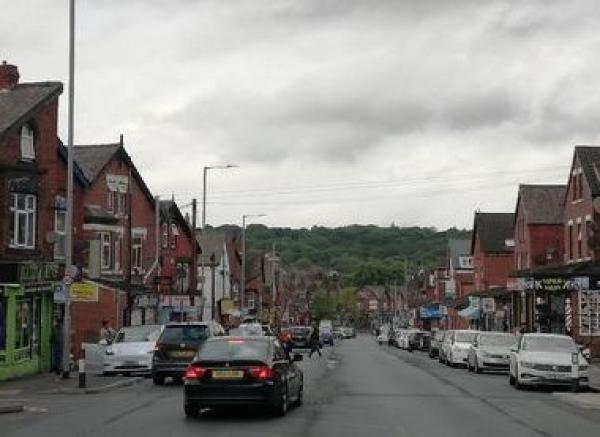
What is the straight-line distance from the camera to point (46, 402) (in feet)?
78.3

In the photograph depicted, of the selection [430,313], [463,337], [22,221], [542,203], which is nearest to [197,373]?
[22,221]

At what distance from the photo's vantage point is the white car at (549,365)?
2866 cm

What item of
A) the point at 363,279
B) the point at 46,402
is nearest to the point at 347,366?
the point at 46,402

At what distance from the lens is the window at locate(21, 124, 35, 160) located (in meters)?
34.8

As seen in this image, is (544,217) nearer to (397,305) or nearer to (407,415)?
(407,415)

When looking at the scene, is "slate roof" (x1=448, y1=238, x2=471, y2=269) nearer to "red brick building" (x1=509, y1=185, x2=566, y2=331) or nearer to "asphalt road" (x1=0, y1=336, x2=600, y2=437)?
"red brick building" (x1=509, y1=185, x2=566, y2=331)

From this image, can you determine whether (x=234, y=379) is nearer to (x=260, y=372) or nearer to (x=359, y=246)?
(x=260, y=372)

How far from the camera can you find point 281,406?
19.3 metres

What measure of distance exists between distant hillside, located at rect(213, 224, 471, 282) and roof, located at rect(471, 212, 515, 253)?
234ft

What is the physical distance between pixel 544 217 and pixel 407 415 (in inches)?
1897

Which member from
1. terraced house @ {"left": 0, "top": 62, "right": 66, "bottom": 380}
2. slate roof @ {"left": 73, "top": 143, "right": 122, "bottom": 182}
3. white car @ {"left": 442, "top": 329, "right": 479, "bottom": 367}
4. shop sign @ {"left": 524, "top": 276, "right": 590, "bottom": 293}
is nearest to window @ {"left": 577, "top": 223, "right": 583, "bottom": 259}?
shop sign @ {"left": 524, "top": 276, "right": 590, "bottom": 293}

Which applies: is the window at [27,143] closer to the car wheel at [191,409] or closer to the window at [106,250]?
the window at [106,250]

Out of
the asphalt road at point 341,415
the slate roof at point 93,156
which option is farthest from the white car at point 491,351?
the slate roof at point 93,156

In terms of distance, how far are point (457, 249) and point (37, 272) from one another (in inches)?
3006
